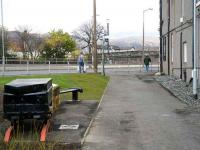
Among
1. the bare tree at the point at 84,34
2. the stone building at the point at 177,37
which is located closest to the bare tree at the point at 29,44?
the bare tree at the point at 84,34

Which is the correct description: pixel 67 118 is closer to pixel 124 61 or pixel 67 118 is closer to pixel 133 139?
pixel 133 139

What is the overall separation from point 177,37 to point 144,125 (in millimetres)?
19168

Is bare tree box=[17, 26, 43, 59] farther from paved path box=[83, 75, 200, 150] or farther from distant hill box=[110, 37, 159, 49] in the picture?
paved path box=[83, 75, 200, 150]

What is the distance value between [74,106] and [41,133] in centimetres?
564

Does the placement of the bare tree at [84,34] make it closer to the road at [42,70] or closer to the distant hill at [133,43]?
the distant hill at [133,43]

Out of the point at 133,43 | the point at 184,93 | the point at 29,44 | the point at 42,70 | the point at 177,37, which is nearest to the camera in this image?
the point at 184,93

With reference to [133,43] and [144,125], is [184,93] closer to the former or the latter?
[144,125]

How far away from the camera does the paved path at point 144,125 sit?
11258mm

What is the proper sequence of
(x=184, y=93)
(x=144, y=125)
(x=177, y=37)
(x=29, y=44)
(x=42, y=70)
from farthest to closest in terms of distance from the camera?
1. (x=29, y=44)
2. (x=42, y=70)
3. (x=177, y=37)
4. (x=184, y=93)
5. (x=144, y=125)

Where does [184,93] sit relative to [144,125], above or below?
above

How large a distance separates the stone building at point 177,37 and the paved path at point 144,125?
717 centimetres

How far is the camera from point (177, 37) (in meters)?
32.2

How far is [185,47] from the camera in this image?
2945cm

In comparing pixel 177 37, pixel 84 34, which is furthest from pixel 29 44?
pixel 177 37
